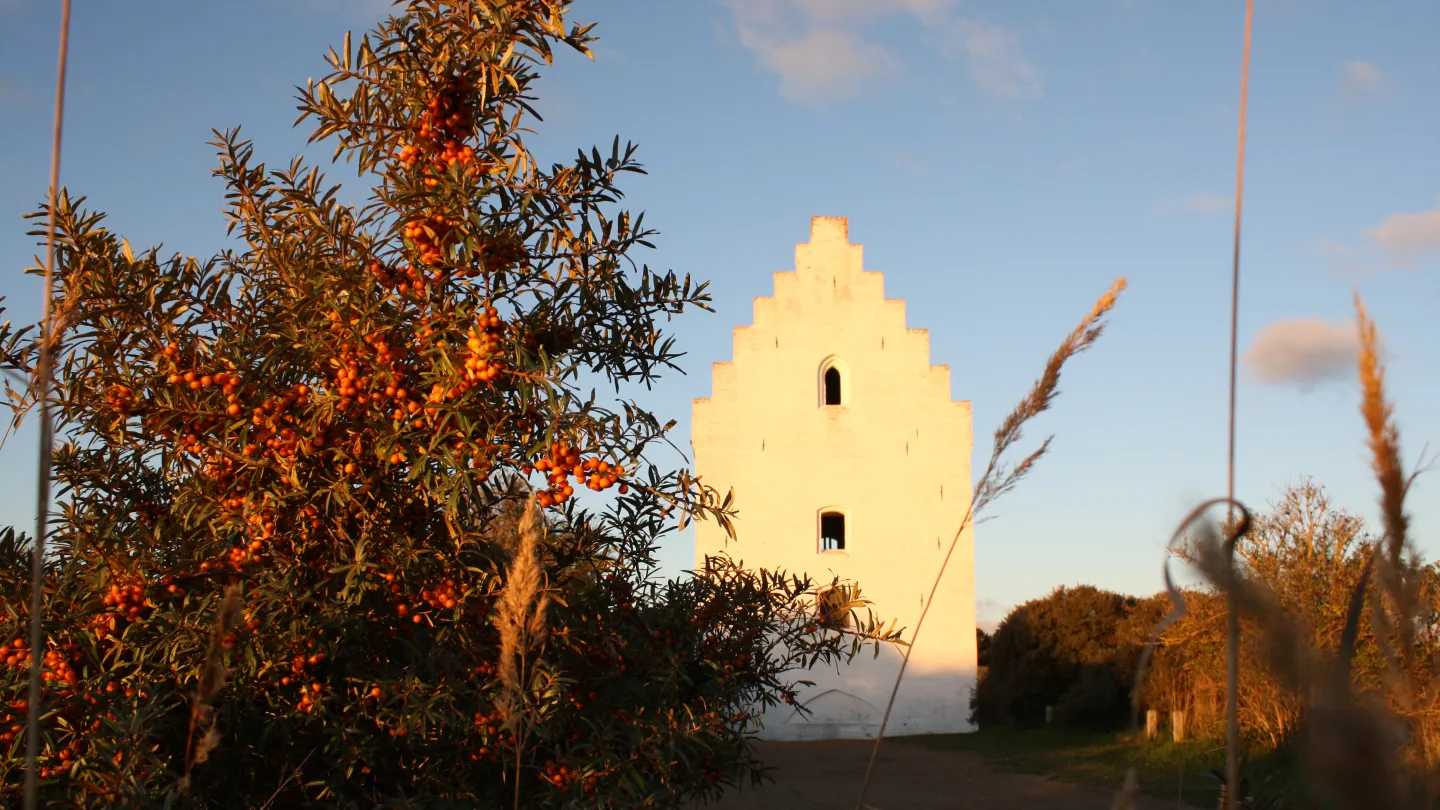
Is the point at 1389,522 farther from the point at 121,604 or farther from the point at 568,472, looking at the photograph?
the point at 121,604

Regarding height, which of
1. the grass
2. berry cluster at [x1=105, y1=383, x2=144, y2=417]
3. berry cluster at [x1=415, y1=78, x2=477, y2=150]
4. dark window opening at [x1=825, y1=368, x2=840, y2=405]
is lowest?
the grass

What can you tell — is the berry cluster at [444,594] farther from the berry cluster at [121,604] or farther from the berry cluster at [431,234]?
the berry cluster at [431,234]

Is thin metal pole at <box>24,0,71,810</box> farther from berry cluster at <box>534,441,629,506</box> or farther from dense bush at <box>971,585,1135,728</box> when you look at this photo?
dense bush at <box>971,585,1135,728</box>

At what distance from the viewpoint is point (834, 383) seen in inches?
888

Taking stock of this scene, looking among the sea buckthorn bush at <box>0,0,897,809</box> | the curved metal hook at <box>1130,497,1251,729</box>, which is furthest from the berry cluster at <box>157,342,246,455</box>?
the curved metal hook at <box>1130,497,1251,729</box>

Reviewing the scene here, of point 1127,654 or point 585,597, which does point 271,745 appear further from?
point 1127,654

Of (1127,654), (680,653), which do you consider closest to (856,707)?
(1127,654)

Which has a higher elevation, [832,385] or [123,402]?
[832,385]

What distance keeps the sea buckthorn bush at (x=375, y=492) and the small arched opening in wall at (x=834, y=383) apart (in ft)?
60.1

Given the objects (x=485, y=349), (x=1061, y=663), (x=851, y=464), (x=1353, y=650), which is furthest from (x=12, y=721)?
(x=1061, y=663)

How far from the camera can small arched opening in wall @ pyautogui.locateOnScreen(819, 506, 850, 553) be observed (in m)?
21.5

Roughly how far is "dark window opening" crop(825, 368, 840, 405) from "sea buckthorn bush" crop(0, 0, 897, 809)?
18.7 meters

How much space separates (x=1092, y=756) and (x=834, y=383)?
29.0 feet

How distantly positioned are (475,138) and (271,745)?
2.17 meters
